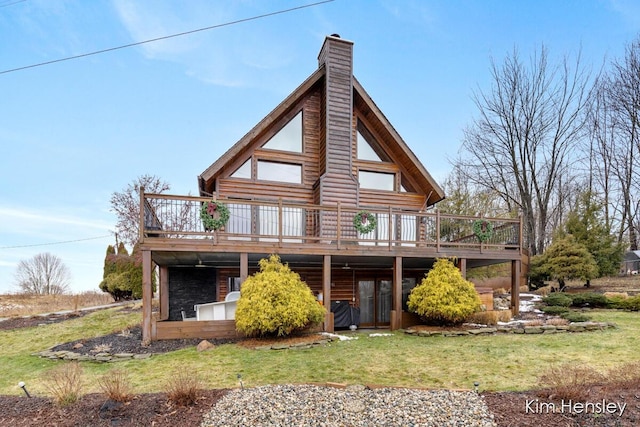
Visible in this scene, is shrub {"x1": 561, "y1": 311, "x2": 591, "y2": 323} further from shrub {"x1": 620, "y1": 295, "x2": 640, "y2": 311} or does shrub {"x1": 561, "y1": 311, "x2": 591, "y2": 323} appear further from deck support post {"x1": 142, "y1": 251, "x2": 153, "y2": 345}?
deck support post {"x1": 142, "y1": 251, "x2": 153, "y2": 345}

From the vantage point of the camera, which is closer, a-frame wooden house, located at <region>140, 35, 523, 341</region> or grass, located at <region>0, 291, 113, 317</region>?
a-frame wooden house, located at <region>140, 35, 523, 341</region>

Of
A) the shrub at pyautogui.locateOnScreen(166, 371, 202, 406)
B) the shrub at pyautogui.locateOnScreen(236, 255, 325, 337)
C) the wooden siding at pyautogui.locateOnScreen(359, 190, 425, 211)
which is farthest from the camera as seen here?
the wooden siding at pyautogui.locateOnScreen(359, 190, 425, 211)

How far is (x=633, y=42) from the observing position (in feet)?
72.1

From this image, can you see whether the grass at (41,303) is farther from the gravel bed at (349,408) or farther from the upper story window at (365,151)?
the gravel bed at (349,408)

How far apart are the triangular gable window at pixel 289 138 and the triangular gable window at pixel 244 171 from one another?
0.89 metres

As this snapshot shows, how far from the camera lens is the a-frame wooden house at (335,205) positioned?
36.0 ft

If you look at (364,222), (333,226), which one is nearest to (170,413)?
(364,222)

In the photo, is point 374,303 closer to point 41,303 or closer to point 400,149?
point 400,149

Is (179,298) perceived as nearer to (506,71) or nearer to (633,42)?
(506,71)

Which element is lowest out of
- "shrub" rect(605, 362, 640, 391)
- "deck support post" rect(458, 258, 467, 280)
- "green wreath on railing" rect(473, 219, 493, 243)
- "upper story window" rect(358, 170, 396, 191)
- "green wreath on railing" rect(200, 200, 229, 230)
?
"shrub" rect(605, 362, 640, 391)

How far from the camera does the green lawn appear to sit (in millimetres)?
5332

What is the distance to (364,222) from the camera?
10.4 m

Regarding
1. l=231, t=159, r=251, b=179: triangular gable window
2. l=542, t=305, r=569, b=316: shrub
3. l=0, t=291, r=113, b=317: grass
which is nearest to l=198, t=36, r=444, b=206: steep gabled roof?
l=231, t=159, r=251, b=179: triangular gable window

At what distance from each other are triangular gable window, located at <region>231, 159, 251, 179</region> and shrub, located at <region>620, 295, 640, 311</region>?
1364 cm
